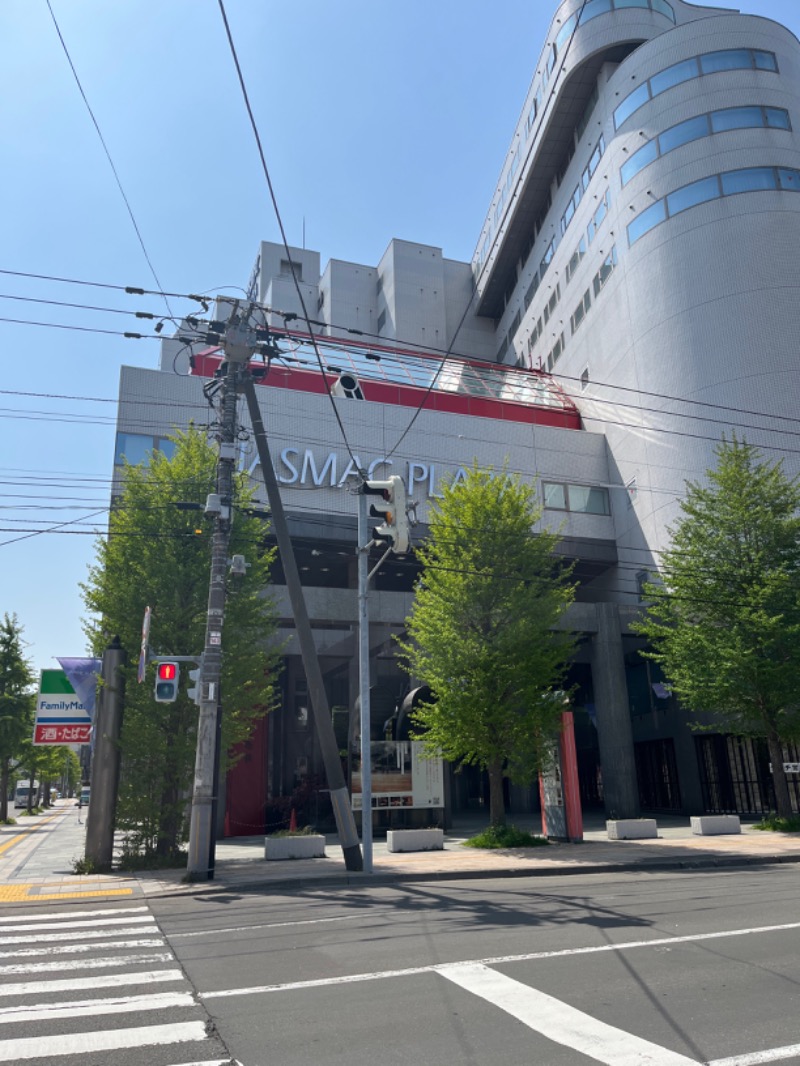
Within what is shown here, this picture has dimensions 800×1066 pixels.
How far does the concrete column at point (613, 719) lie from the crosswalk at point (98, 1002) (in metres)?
25.0

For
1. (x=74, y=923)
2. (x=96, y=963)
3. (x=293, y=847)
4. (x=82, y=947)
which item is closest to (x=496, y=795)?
(x=293, y=847)

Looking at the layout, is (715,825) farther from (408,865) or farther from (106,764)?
(106,764)

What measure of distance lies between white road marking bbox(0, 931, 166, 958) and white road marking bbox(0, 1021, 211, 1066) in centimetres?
341

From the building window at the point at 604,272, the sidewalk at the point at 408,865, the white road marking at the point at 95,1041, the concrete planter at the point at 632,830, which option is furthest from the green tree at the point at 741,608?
the white road marking at the point at 95,1041

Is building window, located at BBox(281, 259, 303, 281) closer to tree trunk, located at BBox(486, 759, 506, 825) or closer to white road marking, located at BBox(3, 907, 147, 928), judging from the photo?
tree trunk, located at BBox(486, 759, 506, 825)

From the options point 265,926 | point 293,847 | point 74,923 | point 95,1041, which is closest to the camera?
point 95,1041

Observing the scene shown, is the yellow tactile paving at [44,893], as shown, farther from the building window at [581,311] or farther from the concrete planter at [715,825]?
the building window at [581,311]

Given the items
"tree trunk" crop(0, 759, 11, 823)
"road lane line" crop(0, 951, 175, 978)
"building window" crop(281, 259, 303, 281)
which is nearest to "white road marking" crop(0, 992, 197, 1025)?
"road lane line" crop(0, 951, 175, 978)

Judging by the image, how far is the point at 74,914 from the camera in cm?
1162

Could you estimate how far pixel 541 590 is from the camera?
75.6ft

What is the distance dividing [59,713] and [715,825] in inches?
768

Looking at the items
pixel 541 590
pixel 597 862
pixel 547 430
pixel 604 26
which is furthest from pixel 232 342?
pixel 604 26

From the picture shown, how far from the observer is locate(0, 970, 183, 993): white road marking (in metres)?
6.96

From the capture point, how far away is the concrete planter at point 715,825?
2317 cm
